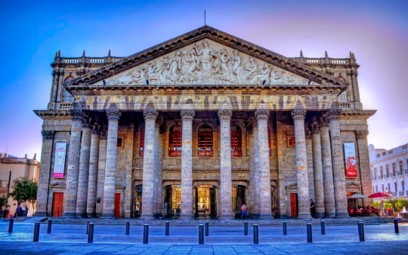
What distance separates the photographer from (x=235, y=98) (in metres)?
26.9

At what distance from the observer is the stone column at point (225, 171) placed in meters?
25.1

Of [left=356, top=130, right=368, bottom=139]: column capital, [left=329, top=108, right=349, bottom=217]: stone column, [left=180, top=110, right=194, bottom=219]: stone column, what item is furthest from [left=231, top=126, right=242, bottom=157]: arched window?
[left=356, top=130, right=368, bottom=139]: column capital

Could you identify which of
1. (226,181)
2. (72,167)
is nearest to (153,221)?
(226,181)

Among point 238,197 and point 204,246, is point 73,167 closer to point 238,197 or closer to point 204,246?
point 238,197

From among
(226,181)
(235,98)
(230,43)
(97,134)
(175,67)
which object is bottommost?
(226,181)

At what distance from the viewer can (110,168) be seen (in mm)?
25844

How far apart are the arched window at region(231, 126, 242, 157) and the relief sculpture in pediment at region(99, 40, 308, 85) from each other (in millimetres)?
Result: 6298

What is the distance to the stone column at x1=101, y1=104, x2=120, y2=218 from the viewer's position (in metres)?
25.2

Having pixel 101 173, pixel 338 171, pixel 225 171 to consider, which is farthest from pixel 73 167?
pixel 338 171

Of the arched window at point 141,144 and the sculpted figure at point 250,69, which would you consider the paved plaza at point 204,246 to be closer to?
the sculpted figure at point 250,69

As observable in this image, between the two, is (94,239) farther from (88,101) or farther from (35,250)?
(88,101)

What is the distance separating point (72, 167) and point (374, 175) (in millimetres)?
52802

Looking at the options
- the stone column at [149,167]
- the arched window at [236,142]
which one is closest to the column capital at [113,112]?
the stone column at [149,167]

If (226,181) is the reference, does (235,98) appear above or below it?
above
